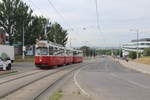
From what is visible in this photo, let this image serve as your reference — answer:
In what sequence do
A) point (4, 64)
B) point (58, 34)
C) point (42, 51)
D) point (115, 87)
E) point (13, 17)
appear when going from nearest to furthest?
point (115, 87), point (4, 64), point (42, 51), point (13, 17), point (58, 34)

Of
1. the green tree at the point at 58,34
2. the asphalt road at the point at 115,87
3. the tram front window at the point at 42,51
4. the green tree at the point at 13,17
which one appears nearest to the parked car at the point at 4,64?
the tram front window at the point at 42,51

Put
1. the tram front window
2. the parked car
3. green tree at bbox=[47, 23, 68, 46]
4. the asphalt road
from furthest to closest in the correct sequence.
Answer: green tree at bbox=[47, 23, 68, 46] → the tram front window → the parked car → the asphalt road

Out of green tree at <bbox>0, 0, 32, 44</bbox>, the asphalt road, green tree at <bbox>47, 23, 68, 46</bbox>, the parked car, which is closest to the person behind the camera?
the asphalt road

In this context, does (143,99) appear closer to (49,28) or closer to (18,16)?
(18,16)

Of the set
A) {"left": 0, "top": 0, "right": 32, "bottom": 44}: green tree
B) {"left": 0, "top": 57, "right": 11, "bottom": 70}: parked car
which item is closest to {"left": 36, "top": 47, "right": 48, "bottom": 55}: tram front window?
{"left": 0, "top": 57, "right": 11, "bottom": 70}: parked car

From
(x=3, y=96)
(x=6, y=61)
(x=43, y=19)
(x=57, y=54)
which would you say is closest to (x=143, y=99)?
(x=3, y=96)

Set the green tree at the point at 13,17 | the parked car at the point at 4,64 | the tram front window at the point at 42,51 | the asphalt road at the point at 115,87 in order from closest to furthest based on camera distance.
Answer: the asphalt road at the point at 115,87
the parked car at the point at 4,64
the tram front window at the point at 42,51
the green tree at the point at 13,17

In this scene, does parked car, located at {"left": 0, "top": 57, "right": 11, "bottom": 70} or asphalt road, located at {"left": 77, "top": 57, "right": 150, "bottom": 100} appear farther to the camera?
parked car, located at {"left": 0, "top": 57, "right": 11, "bottom": 70}

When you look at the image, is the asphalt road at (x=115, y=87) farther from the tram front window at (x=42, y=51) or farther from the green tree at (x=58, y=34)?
the green tree at (x=58, y=34)

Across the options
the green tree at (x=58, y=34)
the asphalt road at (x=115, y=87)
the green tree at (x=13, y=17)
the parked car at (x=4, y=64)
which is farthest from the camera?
the green tree at (x=58, y=34)

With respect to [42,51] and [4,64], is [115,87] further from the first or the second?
[42,51]

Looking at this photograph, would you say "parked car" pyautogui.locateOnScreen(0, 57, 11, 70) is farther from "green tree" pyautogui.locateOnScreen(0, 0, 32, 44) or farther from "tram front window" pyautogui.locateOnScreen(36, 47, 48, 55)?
"green tree" pyautogui.locateOnScreen(0, 0, 32, 44)

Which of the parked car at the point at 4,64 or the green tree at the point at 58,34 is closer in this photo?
the parked car at the point at 4,64

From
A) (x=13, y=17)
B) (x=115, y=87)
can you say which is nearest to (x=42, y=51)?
(x=115, y=87)
